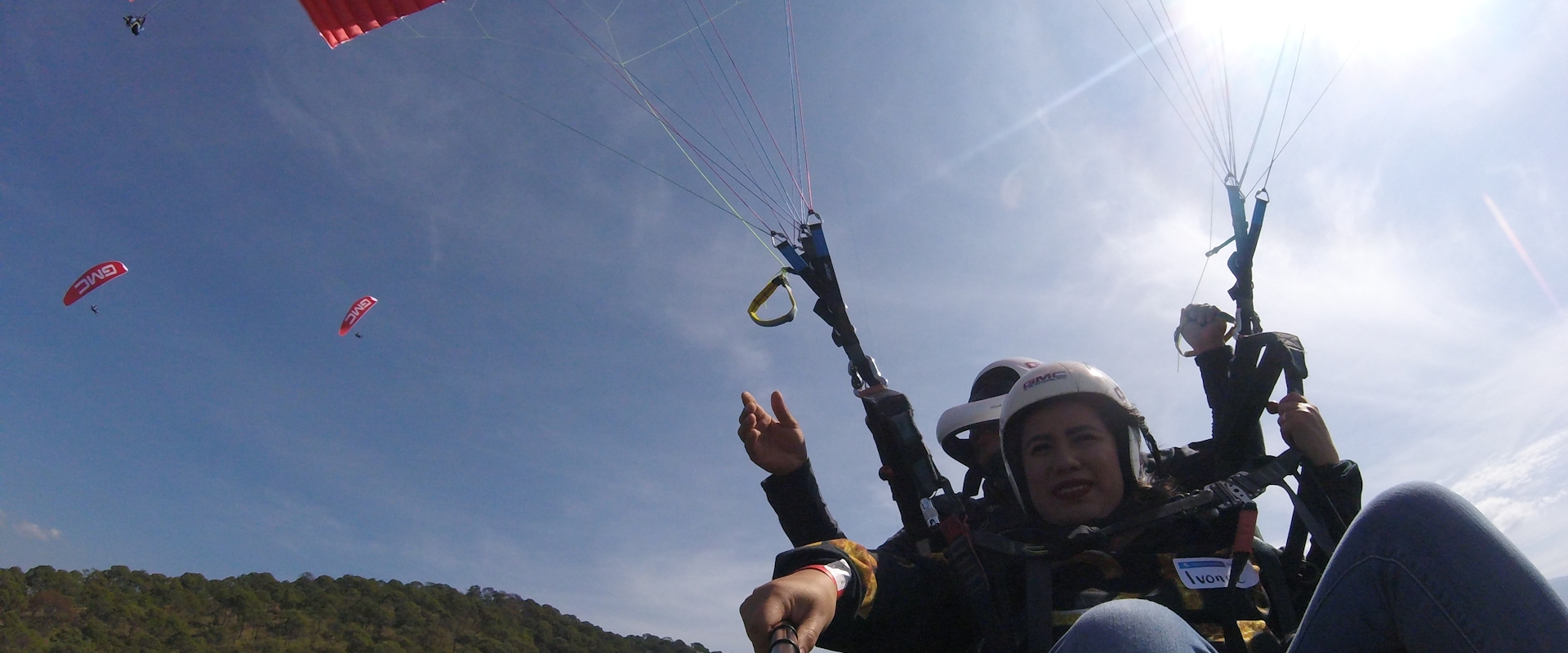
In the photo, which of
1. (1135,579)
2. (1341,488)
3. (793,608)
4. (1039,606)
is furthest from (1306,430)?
(793,608)

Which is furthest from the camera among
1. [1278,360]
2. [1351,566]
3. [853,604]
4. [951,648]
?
[1278,360]

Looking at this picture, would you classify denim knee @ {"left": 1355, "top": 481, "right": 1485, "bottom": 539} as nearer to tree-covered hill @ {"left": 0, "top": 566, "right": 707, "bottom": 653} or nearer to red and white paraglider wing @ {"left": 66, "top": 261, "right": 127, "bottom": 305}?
red and white paraglider wing @ {"left": 66, "top": 261, "right": 127, "bottom": 305}

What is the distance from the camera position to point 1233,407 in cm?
305

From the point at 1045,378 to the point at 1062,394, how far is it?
8 cm

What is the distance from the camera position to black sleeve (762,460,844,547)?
9.16ft

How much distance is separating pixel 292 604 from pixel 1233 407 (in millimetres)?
64405

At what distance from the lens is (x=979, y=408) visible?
3727 mm

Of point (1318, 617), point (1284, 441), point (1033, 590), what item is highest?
point (1284, 441)

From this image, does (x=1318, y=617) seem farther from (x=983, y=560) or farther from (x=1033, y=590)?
(x=983, y=560)

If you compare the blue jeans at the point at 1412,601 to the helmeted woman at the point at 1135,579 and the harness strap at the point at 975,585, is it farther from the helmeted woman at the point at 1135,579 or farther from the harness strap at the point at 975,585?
the harness strap at the point at 975,585

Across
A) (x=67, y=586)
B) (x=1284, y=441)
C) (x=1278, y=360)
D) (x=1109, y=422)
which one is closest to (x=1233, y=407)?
(x=1278, y=360)

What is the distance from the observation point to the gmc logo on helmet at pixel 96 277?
2884 centimetres

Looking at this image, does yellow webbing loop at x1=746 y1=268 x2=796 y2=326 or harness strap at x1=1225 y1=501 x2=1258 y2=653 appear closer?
harness strap at x1=1225 y1=501 x2=1258 y2=653

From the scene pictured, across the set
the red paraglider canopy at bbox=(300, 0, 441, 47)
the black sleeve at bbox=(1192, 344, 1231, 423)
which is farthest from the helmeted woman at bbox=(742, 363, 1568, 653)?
the red paraglider canopy at bbox=(300, 0, 441, 47)
